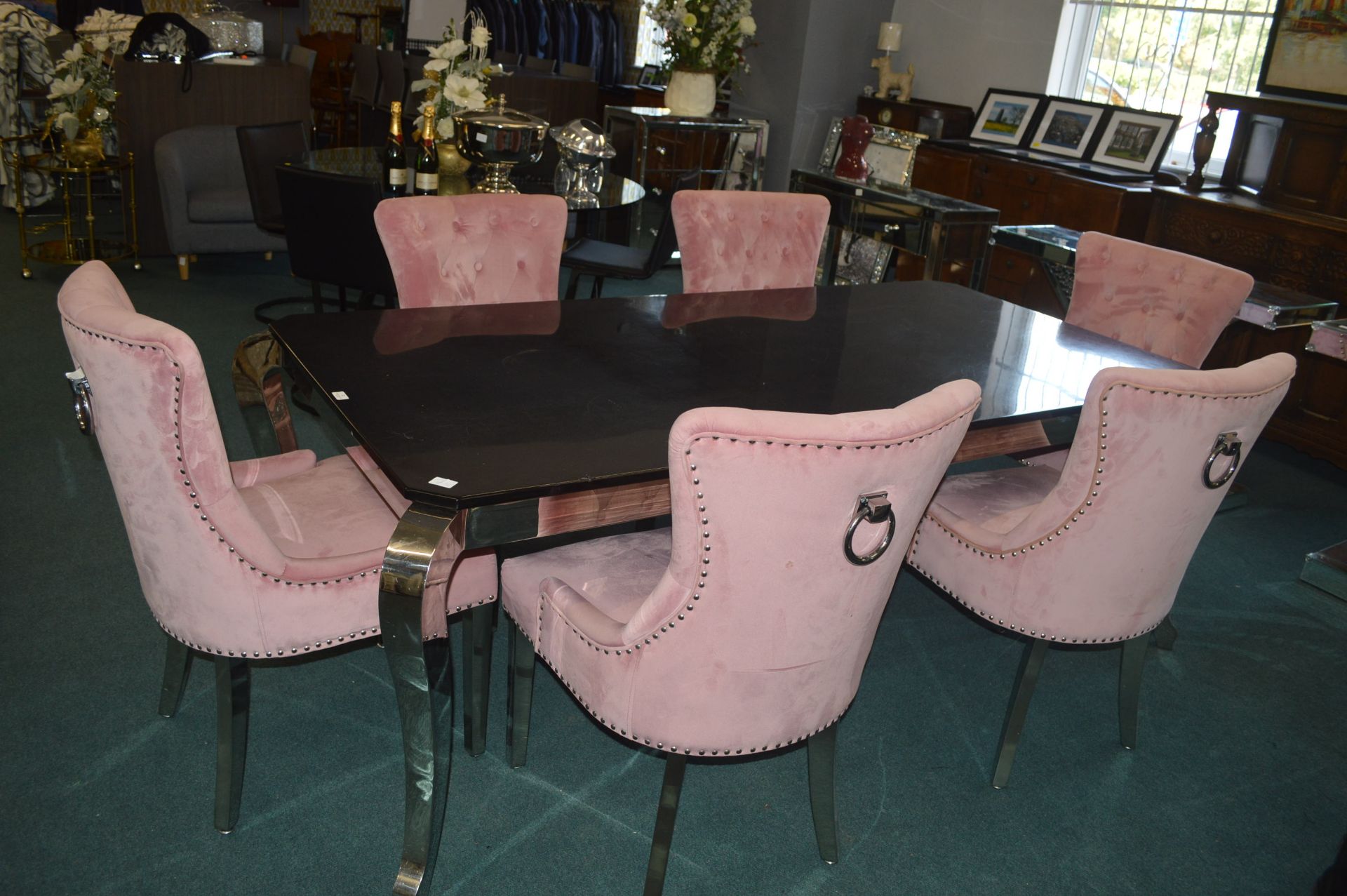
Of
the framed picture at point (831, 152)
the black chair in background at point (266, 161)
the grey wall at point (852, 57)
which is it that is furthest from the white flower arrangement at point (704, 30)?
the black chair in background at point (266, 161)

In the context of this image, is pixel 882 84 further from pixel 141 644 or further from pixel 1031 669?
pixel 141 644

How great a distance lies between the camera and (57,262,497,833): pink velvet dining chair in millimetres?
1464

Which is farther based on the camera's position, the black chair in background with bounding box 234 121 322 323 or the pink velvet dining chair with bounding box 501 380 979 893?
the black chair in background with bounding box 234 121 322 323

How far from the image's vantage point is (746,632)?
4.81 ft

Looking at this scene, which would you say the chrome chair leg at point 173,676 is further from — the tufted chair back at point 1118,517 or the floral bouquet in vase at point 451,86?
the floral bouquet in vase at point 451,86

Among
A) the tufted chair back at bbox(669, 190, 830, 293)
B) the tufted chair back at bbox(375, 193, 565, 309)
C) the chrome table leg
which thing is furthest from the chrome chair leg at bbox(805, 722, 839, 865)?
the tufted chair back at bbox(669, 190, 830, 293)

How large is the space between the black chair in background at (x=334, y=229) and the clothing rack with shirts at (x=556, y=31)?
18.7 feet

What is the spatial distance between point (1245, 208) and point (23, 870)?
4332 millimetres

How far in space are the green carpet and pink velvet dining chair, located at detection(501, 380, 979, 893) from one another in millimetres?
147

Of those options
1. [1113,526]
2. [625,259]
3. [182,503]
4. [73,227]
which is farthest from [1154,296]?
[73,227]

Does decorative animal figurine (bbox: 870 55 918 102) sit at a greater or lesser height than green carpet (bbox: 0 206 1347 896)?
greater

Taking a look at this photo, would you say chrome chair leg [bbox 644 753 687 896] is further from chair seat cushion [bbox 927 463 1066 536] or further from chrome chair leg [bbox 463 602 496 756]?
chair seat cushion [bbox 927 463 1066 536]

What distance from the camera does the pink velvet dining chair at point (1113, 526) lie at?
1.75 metres

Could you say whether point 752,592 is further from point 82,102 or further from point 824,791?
point 82,102
